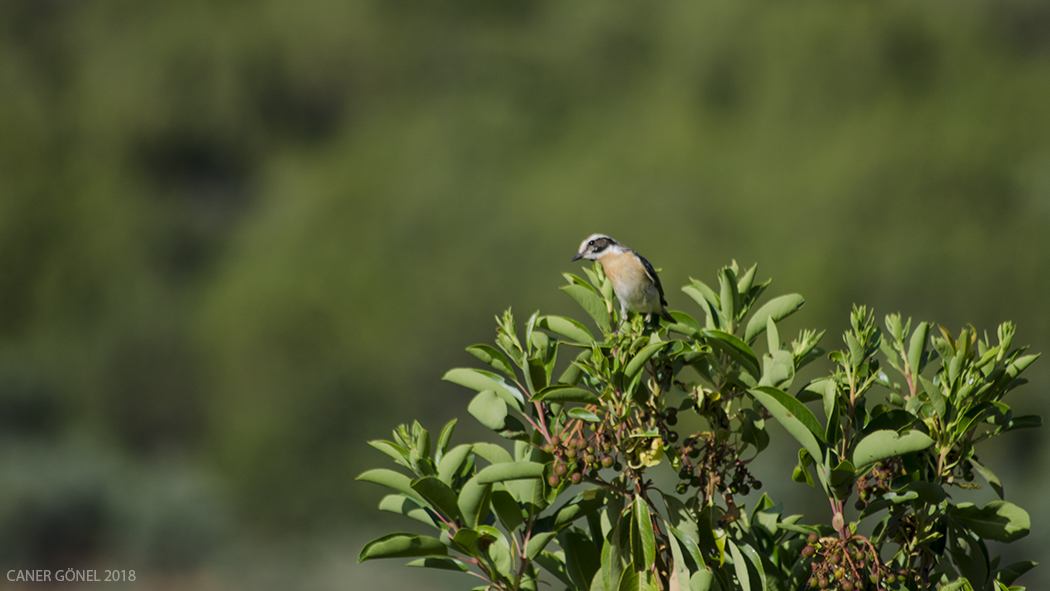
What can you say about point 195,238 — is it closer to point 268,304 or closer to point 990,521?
point 268,304

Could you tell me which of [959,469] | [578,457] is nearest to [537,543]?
[578,457]

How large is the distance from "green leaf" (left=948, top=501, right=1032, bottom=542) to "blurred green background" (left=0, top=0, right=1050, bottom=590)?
9.52 meters

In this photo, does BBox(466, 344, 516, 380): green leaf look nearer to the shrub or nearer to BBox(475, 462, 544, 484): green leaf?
the shrub

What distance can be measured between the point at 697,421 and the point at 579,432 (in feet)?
45.6

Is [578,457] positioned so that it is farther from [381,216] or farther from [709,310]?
[381,216]

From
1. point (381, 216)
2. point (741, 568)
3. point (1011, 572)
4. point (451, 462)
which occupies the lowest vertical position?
point (1011, 572)

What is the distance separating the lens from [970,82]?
73.0 ft

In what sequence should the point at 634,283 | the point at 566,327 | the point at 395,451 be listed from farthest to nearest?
the point at 634,283, the point at 566,327, the point at 395,451

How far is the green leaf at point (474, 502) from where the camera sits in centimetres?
151

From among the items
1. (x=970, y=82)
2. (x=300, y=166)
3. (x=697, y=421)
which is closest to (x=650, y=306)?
(x=697, y=421)

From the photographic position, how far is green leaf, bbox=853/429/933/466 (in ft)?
4.34

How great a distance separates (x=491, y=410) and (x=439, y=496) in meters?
0.19

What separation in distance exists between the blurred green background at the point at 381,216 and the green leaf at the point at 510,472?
374 inches

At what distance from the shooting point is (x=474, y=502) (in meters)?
1.53
